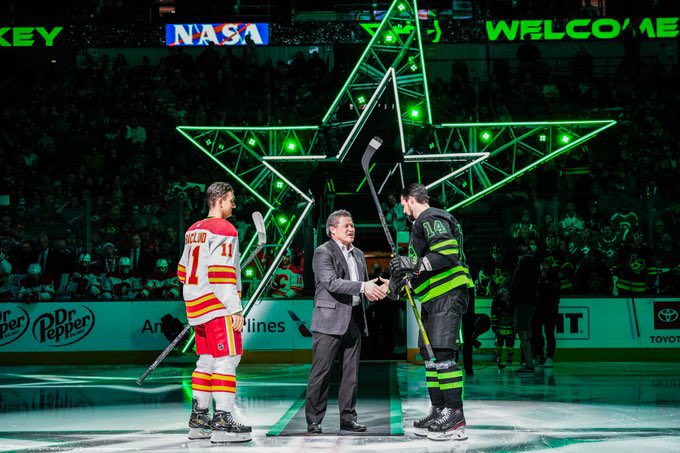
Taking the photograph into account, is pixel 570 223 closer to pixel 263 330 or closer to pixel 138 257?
pixel 263 330

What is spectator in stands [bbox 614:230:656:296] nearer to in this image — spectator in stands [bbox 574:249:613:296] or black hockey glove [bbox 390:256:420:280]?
spectator in stands [bbox 574:249:613:296]

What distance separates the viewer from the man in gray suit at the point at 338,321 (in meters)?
8.48

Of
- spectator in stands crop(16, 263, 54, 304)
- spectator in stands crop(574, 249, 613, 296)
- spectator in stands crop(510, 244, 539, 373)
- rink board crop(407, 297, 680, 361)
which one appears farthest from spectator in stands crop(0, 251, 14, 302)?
spectator in stands crop(574, 249, 613, 296)

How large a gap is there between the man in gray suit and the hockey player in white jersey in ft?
2.48

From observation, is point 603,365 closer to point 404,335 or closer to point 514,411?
point 404,335

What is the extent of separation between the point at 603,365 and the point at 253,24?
17.1 metres

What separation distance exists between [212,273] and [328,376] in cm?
146

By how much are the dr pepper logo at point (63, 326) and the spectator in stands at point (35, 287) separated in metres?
0.36

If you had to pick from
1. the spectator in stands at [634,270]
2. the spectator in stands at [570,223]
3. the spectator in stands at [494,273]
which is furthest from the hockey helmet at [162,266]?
the spectator in stands at [634,270]

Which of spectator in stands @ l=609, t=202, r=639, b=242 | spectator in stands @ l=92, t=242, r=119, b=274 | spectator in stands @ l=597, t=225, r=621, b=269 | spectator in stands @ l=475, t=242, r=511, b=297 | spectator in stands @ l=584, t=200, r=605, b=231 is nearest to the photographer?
spectator in stands @ l=475, t=242, r=511, b=297

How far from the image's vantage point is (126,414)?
33.3ft

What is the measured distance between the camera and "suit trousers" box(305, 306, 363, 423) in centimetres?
848

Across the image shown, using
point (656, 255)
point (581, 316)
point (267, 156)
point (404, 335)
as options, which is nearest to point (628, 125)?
point (656, 255)

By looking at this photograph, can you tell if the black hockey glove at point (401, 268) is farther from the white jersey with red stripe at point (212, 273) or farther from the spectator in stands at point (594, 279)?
the spectator in stands at point (594, 279)
